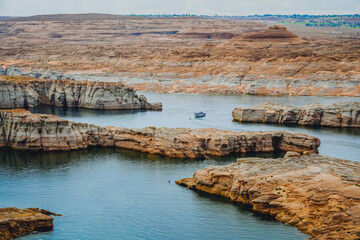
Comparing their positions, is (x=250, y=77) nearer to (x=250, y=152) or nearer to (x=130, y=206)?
(x=250, y=152)

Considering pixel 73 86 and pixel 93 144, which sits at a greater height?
pixel 73 86

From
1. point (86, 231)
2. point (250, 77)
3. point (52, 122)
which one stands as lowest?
point (86, 231)

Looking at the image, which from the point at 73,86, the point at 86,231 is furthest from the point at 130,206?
the point at 73,86

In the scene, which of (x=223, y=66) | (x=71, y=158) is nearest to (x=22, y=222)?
(x=71, y=158)

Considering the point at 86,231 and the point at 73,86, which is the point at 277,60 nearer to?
the point at 73,86

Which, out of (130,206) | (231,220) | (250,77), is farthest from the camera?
(250,77)

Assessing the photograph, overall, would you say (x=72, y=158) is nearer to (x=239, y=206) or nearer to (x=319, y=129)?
(x=239, y=206)

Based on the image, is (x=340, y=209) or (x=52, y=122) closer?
(x=340, y=209)

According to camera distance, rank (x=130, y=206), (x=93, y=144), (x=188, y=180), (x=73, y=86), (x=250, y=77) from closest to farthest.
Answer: (x=130, y=206) < (x=188, y=180) < (x=93, y=144) < (x=73, y=86) < (x=250, y=77)
